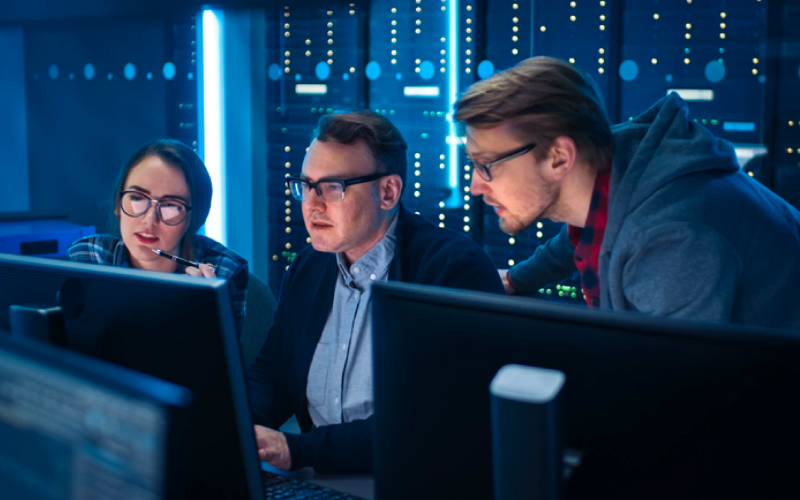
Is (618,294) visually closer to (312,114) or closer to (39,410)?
(39,410)

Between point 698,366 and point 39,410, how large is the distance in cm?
56

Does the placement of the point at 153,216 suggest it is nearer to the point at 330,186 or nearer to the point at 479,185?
the point at 330,186

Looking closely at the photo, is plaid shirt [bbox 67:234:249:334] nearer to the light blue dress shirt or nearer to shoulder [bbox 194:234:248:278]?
shoulder [bbox 194:234:248:278]

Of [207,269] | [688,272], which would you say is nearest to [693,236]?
[688,272]

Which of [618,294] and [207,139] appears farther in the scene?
[207,139]

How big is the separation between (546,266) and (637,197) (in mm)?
703

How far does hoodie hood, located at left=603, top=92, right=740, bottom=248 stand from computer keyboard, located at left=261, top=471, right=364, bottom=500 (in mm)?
633

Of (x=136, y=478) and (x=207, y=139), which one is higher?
(x=207, y=139)

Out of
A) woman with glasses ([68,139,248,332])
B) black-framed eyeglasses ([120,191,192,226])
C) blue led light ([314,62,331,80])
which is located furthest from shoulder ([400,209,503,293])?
blue led light ([314,62,331,80])

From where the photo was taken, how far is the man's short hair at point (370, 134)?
5.91ft

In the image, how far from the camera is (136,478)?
0.61 m

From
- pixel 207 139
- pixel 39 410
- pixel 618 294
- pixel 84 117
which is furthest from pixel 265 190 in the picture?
pixel 39 410

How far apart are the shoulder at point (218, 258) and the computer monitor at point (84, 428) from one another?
4.63 ft

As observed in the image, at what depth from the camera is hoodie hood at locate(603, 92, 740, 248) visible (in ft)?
4.42
